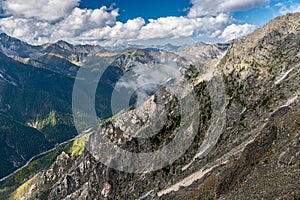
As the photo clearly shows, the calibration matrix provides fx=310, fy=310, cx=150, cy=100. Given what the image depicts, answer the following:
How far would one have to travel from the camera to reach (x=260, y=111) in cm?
9900

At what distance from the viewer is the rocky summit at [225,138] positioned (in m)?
50.5

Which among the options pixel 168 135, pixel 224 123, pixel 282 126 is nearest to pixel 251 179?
pixel 282 126

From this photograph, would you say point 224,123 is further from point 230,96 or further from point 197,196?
point 197,196

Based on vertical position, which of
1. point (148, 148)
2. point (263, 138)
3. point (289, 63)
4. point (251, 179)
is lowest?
point (148, 148)

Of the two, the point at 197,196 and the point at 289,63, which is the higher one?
the point at 289,63

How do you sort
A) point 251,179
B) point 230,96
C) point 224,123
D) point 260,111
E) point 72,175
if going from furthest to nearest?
point 72,175, point 230,96, point 224,123, point 260,111, point 251,179

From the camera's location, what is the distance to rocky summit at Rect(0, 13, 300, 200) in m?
50.5

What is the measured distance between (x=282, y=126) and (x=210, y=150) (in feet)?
151

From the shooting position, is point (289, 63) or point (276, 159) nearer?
point (276, 159)

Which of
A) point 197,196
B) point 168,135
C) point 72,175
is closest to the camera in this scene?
point 197,196

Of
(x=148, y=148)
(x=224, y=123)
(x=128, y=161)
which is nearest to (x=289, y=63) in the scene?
(x=224, y=123)

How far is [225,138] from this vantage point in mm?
100312

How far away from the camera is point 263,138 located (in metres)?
58.3

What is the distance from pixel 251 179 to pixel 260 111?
181 feet
